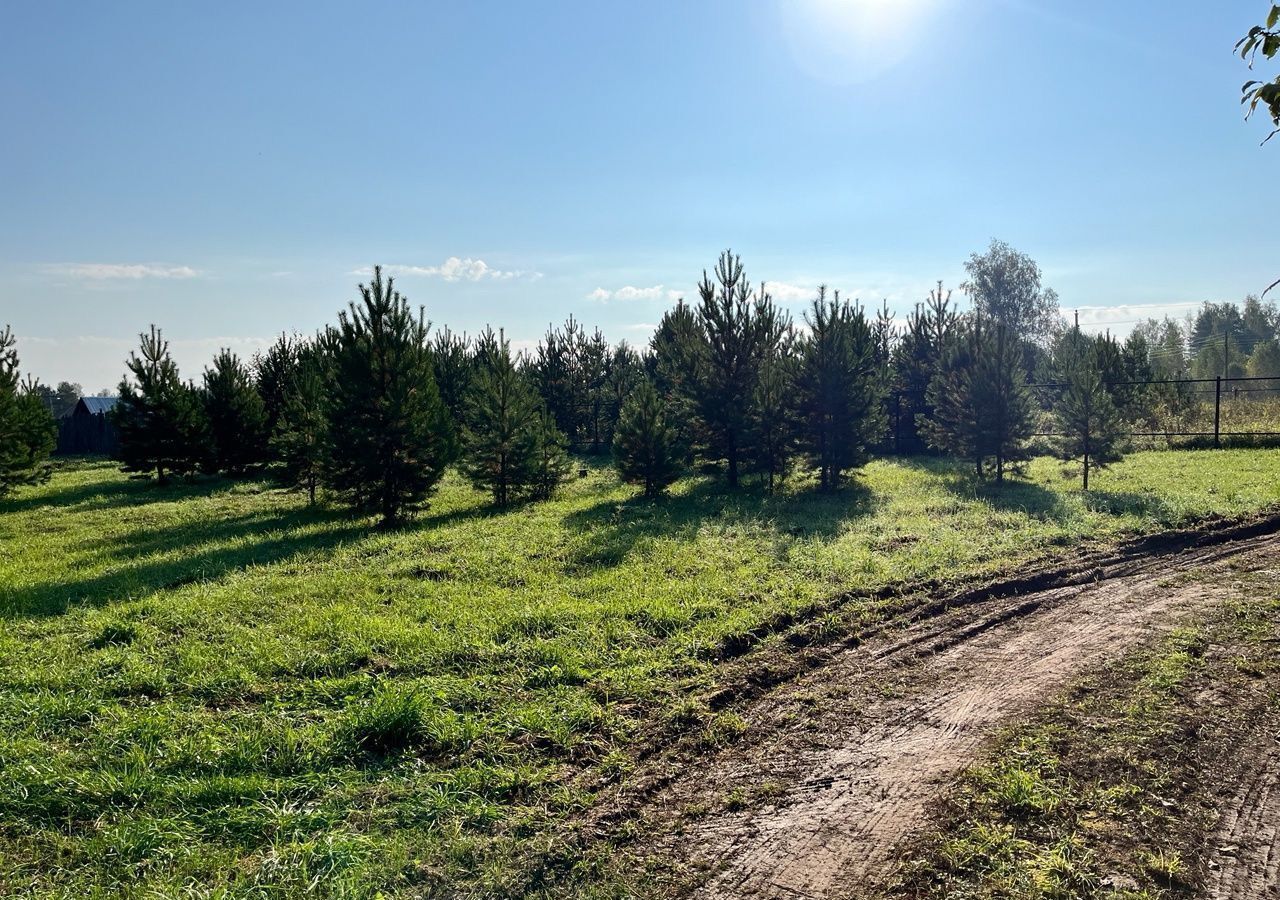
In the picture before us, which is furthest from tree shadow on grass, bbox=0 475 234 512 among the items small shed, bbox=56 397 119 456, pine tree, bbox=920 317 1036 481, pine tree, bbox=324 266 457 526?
pine tree, bbox=920 317 1036 481

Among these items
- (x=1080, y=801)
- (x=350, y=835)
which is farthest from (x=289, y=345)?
(x=1080, y=801)

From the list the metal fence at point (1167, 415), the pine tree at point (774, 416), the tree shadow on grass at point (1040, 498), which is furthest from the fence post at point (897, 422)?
the pine tree at point (774, 416)

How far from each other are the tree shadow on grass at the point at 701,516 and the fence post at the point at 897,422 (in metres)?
7.00

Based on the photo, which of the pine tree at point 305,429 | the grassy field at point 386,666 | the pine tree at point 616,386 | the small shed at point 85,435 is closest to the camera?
the grassy field at point 386,666

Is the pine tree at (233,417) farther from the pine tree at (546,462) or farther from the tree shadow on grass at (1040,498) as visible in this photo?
the tree shadow on grass at (1040,498)

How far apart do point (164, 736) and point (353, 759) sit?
49.4 inches

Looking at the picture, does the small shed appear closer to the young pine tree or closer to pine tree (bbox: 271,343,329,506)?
pine tree (bbox: 271,343,329,506)

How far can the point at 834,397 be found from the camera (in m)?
14.5

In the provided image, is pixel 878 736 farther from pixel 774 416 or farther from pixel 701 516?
pixel 774 416

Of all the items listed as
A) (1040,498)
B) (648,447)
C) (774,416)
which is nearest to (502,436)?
(648,447)

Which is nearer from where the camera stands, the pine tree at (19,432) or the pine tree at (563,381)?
the pine tree at (19,432)

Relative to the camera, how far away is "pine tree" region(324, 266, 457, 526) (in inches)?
475

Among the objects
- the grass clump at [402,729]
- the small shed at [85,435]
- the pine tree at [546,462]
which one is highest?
the small shed at [85,435]

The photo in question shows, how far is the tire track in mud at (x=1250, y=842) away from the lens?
9.48 feet
